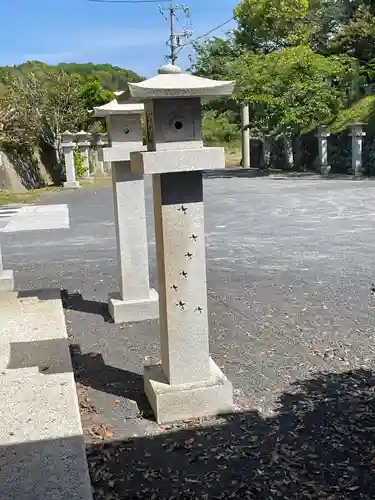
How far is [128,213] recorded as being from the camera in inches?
211

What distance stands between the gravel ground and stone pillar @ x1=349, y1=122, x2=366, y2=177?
10287mm

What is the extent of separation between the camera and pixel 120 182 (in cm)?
530

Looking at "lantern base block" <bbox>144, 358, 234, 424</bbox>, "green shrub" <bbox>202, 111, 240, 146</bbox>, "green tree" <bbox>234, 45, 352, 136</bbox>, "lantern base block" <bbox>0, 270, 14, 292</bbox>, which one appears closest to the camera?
"lantern base block" <bbox>144, 358, 234, 424</bbox>

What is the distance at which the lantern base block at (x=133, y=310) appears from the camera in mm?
5413

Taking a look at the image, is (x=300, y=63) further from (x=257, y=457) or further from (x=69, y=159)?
(x=257, y=457)

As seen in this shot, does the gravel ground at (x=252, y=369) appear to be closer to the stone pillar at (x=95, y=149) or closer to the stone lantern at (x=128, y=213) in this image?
the stone lantern at (x=128, y=213)

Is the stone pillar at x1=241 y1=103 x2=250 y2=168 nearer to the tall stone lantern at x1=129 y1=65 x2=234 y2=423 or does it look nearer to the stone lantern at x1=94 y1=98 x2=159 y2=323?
the stone lantern at x1=94 y1=98 x2=159 y2=323

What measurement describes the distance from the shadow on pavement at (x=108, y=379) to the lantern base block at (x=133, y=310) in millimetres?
761

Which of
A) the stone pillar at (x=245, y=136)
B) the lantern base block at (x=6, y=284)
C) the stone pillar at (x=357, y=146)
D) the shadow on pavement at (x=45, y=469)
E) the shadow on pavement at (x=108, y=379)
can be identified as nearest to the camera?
the shadow on pavement at (x=45, y=469)

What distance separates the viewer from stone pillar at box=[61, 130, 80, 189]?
20.6 metres

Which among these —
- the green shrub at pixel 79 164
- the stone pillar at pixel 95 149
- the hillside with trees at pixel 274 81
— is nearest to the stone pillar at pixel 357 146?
the hillside with trees at pixel 274 81

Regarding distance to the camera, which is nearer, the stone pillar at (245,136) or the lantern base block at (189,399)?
the lantern base block at (189,399)

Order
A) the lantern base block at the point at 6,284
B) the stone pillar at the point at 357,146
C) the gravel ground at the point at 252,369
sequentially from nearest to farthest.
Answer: the gravel ground at the point at 252,369 < the lantern base block at the point at 6,284 < the stone pillar at the point at 357,146

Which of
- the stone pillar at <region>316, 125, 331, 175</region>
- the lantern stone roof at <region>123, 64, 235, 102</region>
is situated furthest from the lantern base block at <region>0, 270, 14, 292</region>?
the stone pillar at <region>316, 125, 331, 175</region>
